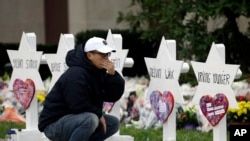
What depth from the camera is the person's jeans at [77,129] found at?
7402 mm

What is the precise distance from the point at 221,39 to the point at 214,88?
6.94 metres

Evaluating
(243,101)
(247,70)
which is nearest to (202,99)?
(243,101)

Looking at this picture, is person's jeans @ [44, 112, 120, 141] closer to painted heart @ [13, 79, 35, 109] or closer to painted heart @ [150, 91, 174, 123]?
painted heart @ [150, 91, 174, 123]

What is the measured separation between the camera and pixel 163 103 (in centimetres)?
844

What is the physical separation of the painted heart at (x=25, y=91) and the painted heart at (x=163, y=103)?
1773mm

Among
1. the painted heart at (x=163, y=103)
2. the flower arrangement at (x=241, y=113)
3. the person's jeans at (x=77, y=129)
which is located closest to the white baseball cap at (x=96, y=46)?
the person's jeans at (x=77, y=129)

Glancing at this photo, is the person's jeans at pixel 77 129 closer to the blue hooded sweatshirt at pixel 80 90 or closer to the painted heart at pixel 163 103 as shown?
the blue hooded sweatshirt at pixel 80 90

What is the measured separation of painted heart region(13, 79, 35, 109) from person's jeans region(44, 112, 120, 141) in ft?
6.41

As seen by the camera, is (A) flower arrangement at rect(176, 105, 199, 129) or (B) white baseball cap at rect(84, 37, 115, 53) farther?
(A) flower arrangement at rect(176, 105, 199, 129)

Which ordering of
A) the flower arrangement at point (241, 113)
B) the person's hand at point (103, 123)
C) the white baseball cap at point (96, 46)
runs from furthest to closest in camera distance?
1. the flower arrangement at point (241, 113)
2. the person's hand at point (103, 123)
3. the white baseball cap at point (96, 46)

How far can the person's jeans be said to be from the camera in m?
7.40

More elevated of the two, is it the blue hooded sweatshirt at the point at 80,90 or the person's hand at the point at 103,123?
the blue hooded sweatshirt at the point at 80,90

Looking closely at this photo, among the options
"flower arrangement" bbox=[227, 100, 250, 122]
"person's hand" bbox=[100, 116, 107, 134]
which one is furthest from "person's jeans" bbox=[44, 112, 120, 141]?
"flower arrangement" bbox=[227, 100, 250, 122]

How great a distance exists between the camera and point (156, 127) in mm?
10594
